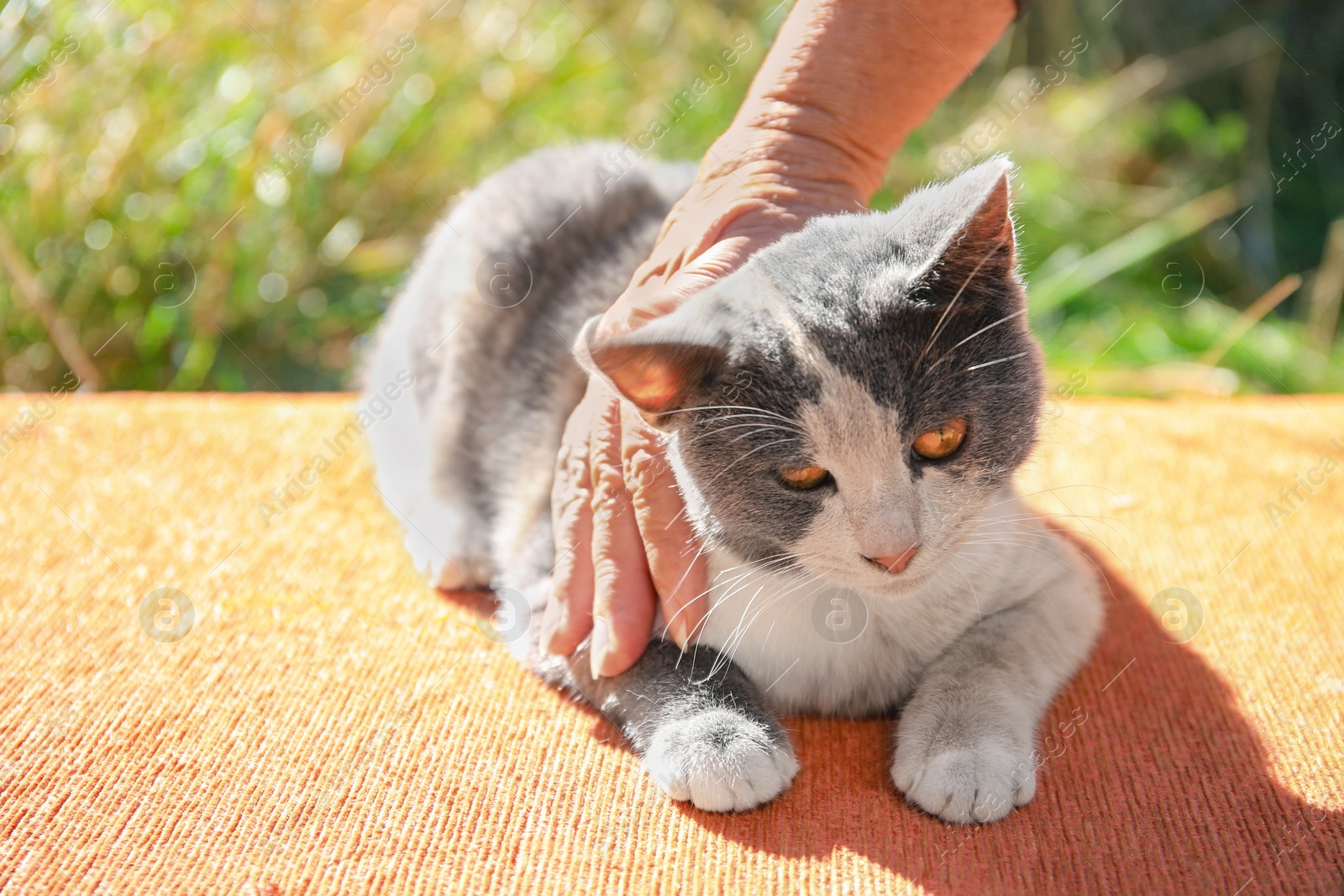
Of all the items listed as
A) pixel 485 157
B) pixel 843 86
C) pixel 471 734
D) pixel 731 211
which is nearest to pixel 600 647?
pixel 471 734

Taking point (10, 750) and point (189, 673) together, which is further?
point (189, 673)

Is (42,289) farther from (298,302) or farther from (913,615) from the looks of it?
(913,615)

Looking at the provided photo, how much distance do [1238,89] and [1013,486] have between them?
343 centimetres

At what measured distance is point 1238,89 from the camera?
400 centimetres

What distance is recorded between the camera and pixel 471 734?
1307mm

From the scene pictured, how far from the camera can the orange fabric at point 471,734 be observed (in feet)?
3.54

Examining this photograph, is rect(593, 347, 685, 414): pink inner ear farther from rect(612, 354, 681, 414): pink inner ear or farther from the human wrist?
the human wrist

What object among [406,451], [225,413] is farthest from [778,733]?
[225,413]

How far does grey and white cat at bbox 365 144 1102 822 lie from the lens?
1.14 m

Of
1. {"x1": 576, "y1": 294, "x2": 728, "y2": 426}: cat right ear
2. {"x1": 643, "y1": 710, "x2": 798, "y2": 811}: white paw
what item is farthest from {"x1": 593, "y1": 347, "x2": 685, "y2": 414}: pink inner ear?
{"x1": 643, "y1": 710, "x2": 798, "y2": 811}: white paw

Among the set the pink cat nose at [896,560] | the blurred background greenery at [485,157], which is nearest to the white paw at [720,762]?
the pink cat nose at [896,560]

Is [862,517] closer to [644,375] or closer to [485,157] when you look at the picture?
[644,375]

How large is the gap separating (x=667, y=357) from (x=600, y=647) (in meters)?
0.44

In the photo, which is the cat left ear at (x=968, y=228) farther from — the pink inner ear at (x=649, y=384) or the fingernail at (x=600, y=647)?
the fingernail at (x=600, y=647)
